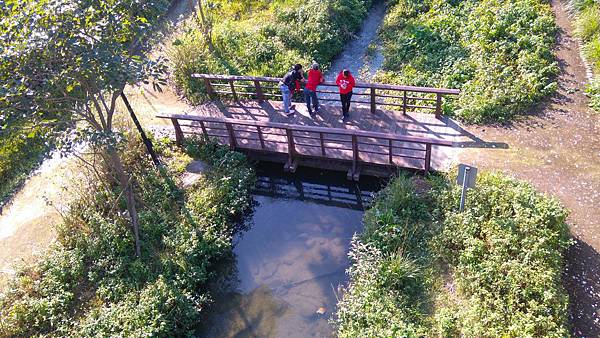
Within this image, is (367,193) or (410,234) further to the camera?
(367,193)

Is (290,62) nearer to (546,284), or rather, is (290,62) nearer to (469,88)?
(469,88)

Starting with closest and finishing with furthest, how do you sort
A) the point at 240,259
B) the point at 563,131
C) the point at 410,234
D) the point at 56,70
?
the point at 56,70, the point at 410,234, the point at 240,259, the point at 563,131

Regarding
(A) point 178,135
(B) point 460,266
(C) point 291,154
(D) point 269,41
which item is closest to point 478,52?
(C) point 291,154

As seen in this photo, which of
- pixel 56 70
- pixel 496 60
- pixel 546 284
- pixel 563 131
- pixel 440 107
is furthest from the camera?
pixel 496 60

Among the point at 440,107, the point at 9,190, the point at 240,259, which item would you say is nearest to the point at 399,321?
the point at 240,259

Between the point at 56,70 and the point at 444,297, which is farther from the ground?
the point at 56,70

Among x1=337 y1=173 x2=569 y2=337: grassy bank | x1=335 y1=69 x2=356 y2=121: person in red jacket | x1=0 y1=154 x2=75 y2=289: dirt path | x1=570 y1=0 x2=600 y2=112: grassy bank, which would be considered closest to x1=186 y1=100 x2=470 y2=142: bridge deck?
x1=335 y1=69 x2=356 y2=121: person in red jacket

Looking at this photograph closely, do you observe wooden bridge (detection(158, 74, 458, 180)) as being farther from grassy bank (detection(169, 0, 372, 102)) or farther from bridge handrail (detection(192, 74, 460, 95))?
grassy bank (detection(169, 0, 372, 102))
